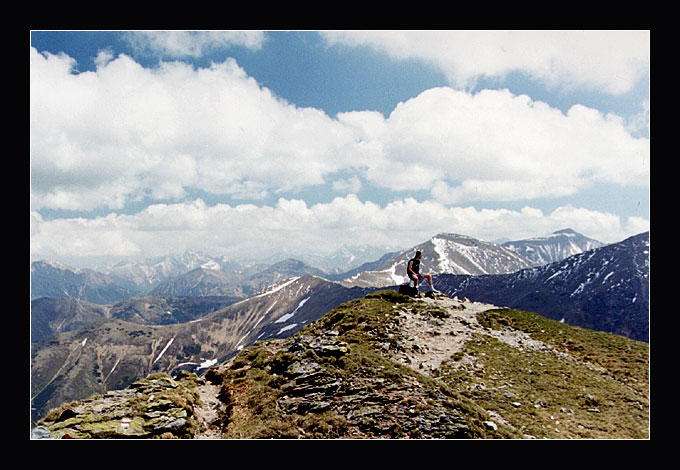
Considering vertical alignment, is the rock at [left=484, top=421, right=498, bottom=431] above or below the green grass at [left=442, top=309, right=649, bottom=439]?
above

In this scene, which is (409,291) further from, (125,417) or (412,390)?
(125,417)

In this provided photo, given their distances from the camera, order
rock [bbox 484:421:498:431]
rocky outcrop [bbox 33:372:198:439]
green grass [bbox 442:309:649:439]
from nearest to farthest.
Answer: rocky outcrop [bbox 33:372:198:439], rock [bbox 484:421:498:431], green grass [bbox 442:309:649:439]

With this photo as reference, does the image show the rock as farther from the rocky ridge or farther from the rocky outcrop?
the rocky outcrop

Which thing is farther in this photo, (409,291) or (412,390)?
(409,291)

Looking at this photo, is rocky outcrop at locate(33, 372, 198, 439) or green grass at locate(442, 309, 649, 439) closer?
rocky outcrop at locate(33, 372, 198, 439)

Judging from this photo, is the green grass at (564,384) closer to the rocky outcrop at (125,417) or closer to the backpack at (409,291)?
the backpack at (409,291)

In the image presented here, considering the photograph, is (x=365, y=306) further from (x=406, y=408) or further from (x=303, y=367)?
(x=406, y=408)

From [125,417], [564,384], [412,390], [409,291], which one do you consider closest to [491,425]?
[412,390]

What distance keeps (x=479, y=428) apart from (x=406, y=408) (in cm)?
284

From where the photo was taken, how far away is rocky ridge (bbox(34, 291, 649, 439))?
1348 centimetres

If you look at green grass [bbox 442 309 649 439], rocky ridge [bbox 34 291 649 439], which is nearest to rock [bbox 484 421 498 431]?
rocky ridge [bbox 34 291 649 439]

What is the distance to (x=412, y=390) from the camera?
15133mm
